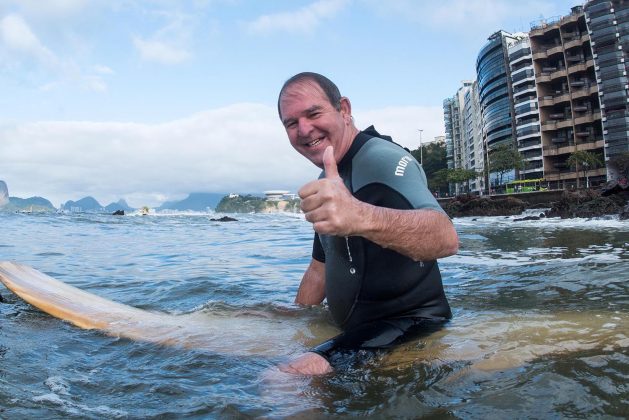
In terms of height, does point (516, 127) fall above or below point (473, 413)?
above

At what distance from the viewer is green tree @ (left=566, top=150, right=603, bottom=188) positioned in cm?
6216

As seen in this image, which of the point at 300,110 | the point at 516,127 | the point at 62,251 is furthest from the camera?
the point at 516,127

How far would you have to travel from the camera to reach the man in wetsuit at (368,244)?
2666 mm

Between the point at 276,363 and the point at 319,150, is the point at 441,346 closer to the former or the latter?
the point at 276,363

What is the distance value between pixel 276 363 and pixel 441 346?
3.44 ft

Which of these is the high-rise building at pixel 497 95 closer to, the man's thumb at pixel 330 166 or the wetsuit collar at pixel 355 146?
the wetsuit collar at pixel 355 146

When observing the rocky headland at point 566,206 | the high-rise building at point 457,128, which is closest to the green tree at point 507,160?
the rocky headland at point 566,206

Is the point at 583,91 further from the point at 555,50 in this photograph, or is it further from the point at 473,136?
the point at 473,136

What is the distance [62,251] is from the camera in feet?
40.8

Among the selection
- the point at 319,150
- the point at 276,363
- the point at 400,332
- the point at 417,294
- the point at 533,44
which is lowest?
the point at 276,363

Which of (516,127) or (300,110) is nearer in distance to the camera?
(300,110)

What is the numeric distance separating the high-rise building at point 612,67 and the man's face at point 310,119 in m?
74.1

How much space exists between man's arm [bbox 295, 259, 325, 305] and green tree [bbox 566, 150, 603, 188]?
2649 inches

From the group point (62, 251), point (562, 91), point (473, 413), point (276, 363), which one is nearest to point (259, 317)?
point (276, 363)
